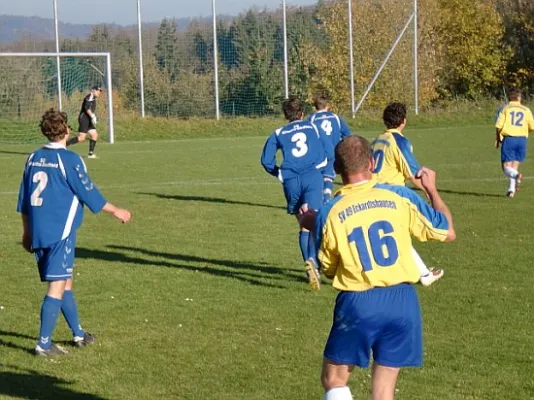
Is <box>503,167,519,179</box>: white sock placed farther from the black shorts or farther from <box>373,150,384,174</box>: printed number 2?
the black shorts

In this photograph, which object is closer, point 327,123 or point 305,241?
point 305,241

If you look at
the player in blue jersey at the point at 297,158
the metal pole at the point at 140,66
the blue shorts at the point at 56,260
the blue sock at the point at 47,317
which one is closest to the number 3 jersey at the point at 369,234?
the blue shorts at the point at 56,260

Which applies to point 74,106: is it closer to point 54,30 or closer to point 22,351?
point 54,30

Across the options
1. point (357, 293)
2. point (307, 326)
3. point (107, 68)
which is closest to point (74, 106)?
point (107, 68)

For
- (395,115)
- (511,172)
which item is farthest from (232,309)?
(511,172)

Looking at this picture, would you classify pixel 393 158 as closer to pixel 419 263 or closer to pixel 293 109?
pixel 293 109

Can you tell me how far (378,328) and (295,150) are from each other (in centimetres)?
570

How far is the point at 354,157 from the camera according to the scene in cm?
474

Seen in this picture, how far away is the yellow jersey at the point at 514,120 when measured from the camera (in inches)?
694

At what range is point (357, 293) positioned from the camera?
15.6 feet

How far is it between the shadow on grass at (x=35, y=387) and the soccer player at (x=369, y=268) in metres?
2.42

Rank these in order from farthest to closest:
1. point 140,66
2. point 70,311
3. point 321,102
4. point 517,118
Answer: point 140,66 < point 517,118 < point 321,102 < point 70,311

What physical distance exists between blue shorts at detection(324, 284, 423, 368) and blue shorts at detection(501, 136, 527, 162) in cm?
1346

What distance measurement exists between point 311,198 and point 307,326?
222 cm
